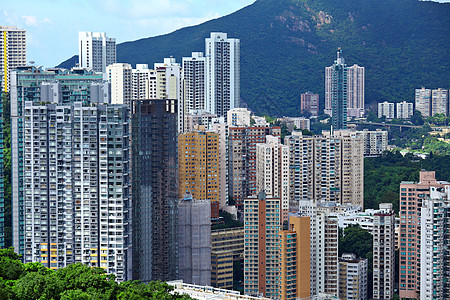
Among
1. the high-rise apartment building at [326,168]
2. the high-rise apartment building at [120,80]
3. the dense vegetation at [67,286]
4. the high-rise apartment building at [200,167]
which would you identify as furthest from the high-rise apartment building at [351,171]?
the dense vegetation at [67,286]

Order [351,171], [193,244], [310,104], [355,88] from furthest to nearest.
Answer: [355,88] < [310,104] < [351,171] < [193,244]

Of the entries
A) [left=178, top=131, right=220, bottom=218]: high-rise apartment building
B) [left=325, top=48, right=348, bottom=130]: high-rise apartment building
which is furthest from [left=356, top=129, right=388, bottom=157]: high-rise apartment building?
[left=178, top=131, right=220, bottom=218]: high-rise apartment building

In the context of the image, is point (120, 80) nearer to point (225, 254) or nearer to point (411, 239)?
point (225, 254)

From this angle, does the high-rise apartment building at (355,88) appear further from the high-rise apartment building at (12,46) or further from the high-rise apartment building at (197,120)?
the high-rise apartment building at (197,120)

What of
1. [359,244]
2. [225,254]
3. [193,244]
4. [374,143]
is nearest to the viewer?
[193,244]

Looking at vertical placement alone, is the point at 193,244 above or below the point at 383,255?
above

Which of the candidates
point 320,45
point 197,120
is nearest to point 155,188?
point 197,120

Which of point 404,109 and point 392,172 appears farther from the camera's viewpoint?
point 404,109
